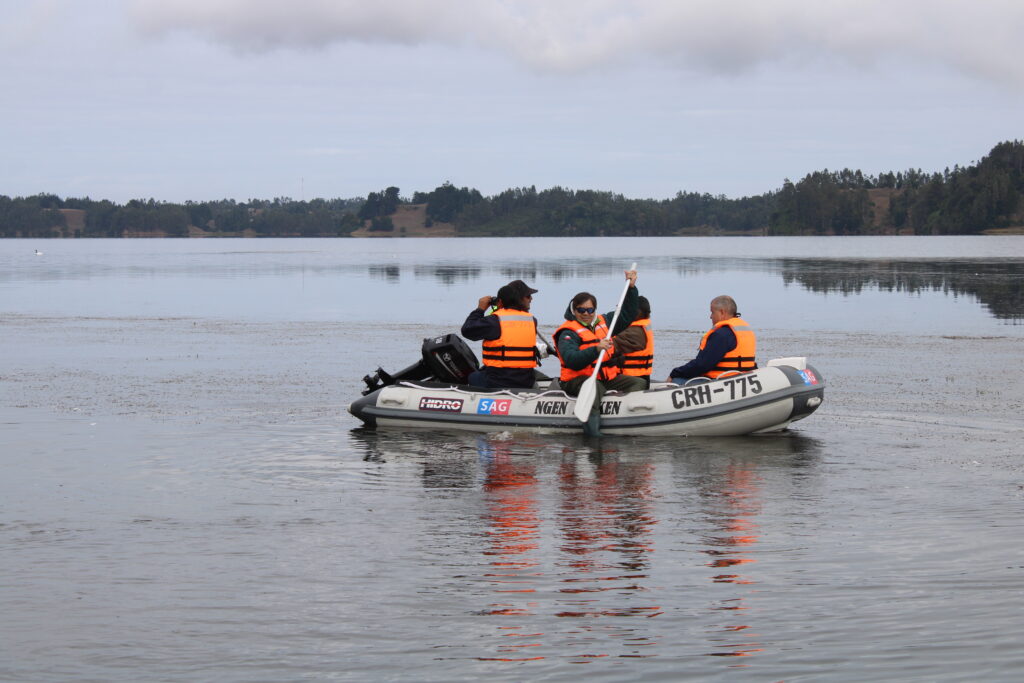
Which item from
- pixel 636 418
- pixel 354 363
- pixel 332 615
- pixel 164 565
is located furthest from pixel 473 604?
pixel 354 363

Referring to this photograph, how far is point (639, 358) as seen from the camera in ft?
44.8

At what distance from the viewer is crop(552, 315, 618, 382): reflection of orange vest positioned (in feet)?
44.1

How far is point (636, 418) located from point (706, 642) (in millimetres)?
6669

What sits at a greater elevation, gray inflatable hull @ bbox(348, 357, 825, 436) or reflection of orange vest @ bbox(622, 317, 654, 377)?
reflection of orange vest @ bbox(622, 317, 654, 377)

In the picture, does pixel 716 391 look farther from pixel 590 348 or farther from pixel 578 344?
pixel 578 344

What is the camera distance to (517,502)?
33.7ft

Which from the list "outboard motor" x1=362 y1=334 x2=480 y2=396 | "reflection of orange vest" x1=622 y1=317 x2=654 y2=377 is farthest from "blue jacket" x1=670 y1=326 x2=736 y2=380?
"outboard motor" x1=362 y1=334 x2=480 y2=396

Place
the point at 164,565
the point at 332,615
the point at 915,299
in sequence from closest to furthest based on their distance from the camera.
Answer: the point at 332,615 < the point at 164,565 < the point at 915,299

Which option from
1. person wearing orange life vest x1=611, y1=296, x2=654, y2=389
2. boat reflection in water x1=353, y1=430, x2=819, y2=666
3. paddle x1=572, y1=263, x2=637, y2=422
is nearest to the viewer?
boat reflection in water x1=353, y1=430, x2=819, y2=666

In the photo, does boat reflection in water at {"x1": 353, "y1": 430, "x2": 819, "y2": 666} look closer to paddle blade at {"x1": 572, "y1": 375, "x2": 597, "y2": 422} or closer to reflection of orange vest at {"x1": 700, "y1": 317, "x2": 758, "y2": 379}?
paddle blade at {"x1": 572, "y1": 375, "x2": 597, "y2": 422}

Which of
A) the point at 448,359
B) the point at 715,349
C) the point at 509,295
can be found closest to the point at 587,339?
the point at 509,295

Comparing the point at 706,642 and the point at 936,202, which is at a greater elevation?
the point at 936,202

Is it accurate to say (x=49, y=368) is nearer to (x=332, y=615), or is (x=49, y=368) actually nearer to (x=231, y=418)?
(x=231, y=418)

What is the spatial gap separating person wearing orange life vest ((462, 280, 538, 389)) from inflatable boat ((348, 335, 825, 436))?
188mm
